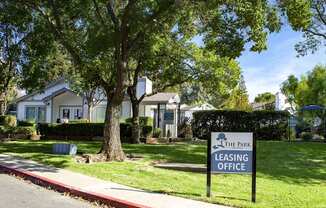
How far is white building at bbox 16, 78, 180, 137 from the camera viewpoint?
4175 cm

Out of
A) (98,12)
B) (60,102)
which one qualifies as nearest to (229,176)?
(98,12)

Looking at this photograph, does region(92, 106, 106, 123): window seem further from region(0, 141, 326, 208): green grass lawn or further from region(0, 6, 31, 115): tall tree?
region(0, 141, 326, 208): green grass lawn

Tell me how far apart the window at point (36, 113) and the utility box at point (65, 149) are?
31.9m

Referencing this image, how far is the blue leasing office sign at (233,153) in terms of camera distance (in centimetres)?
1179

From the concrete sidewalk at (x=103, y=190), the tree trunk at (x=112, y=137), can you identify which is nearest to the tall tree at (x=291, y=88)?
the tree trunk at (x=112, y=137)

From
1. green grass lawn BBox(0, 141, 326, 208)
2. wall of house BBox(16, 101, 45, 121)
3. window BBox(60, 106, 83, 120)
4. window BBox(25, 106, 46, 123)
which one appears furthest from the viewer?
wall of house BBox(16, 101, 45, 121)

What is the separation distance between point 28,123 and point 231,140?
29661 mm

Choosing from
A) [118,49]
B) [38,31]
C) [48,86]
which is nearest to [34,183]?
[118,49]

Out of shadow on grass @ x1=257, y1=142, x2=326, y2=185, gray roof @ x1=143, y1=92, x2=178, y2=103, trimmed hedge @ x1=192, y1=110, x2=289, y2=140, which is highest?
gray roof @ x1=143, y1=92, x2=178, y2=103

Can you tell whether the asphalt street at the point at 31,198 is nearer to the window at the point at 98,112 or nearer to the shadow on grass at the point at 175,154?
the shadow on grass at the point at 175,154

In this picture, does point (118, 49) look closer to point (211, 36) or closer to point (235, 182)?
point (211, 36)

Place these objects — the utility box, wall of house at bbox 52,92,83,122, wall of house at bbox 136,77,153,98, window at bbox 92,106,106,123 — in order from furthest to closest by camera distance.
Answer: wall of house at bbox 52,92,83,122
window at bbox 92,106,106,123
wall of house at bbox 136,77,153,98
the utility box

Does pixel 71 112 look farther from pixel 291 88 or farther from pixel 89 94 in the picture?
pixel 291 88

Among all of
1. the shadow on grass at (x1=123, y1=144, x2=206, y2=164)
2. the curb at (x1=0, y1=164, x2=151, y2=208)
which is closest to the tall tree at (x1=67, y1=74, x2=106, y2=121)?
the shadow on grass at (x1=123, y1=144, x2=206, y2=164)
